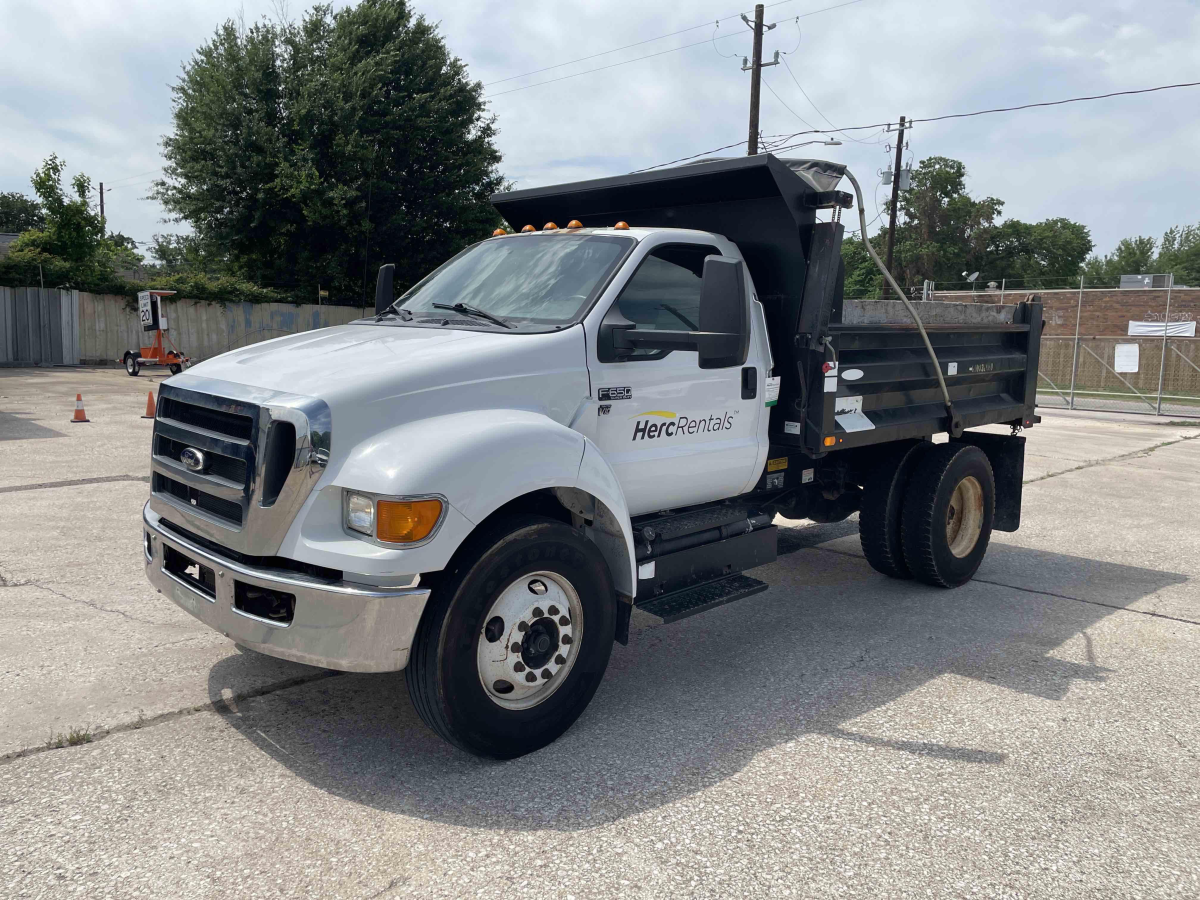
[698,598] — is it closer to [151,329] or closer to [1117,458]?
[1117,458]

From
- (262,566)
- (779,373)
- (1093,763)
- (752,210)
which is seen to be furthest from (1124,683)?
(262,566)

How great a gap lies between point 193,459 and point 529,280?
1755mm

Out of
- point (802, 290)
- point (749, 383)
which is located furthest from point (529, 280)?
point (802, 290)

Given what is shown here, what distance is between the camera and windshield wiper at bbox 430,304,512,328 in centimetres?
421

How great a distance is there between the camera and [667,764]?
12.1 feet

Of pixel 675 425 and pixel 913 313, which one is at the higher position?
pixel 913 313

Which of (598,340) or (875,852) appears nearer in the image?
(875,852)

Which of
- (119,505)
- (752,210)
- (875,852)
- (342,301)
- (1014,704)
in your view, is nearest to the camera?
(875,852)

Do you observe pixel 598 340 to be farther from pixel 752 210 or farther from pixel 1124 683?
pixel 1124 683

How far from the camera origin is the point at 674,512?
191 inches

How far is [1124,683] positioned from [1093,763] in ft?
3.68

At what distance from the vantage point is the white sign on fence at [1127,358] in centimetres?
2391

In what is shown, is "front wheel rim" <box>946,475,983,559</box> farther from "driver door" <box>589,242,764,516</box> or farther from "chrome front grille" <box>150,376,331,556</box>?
"chrome front grille" <box>150,376,331,556</box>

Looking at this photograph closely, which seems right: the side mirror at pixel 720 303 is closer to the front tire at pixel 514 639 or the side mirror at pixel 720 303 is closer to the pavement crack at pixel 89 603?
the front tire at pixel 514 639
